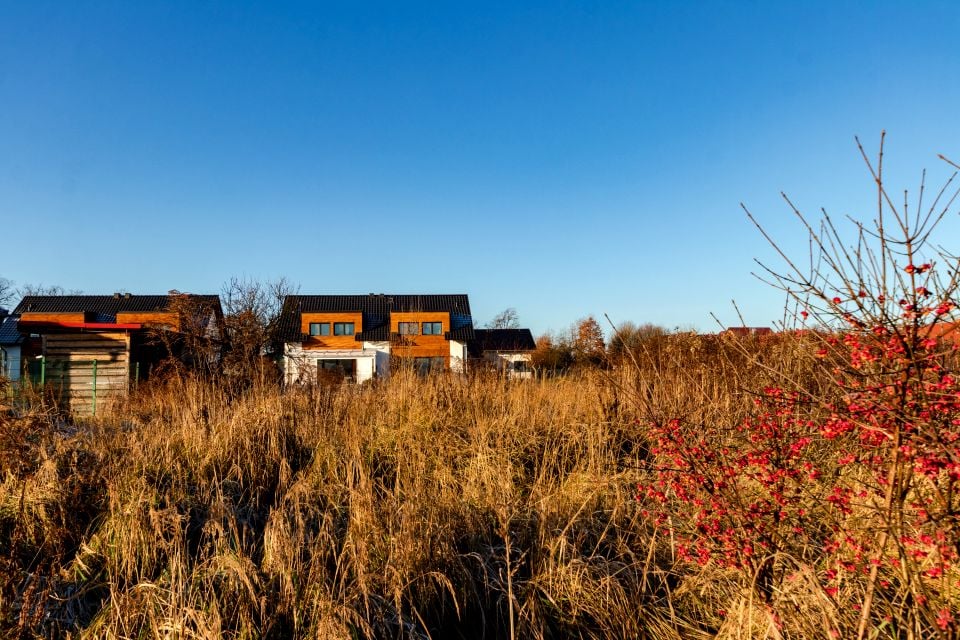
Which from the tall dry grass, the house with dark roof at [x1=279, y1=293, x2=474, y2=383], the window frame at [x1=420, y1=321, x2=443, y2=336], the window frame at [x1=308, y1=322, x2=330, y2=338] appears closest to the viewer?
the tall dry grass

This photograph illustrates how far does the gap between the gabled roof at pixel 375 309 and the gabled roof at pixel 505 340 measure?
1.87m

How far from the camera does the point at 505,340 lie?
123ft

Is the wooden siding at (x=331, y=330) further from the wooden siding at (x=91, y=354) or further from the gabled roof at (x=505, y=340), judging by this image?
the wooden siding at (x=91, y=354)

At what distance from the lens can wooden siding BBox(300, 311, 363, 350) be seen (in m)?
33.3

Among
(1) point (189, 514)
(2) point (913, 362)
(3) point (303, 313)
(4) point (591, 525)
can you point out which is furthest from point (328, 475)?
(3) point (303, 313)

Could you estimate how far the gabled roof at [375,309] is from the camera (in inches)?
1314

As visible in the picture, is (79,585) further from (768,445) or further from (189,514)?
(768,445)

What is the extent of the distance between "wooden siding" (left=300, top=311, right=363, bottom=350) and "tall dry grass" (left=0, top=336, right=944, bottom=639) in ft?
91.7

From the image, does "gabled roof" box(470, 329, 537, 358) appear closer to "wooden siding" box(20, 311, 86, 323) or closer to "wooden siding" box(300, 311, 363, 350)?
A: "wooden siding" box(300, 311, 363, 350)

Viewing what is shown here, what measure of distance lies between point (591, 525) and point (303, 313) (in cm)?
3204

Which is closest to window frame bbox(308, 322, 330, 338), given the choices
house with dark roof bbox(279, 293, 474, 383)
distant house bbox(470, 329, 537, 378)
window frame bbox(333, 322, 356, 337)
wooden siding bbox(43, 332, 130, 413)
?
house with dark roof bbox(279, 293, 474, 383)

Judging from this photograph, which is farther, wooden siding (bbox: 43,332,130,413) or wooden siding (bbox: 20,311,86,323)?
wooden siding (bbox: 20,311,86,323)

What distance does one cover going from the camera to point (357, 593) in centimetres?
256

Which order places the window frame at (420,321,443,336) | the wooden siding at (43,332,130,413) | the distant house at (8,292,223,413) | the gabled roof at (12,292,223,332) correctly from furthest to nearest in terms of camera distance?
the window frame at (420,321,443,336) < the gabled roof at (12,292,223,332) < the wooden siding at (43,332,130,413) < the distant house at (8,292,223,413)
